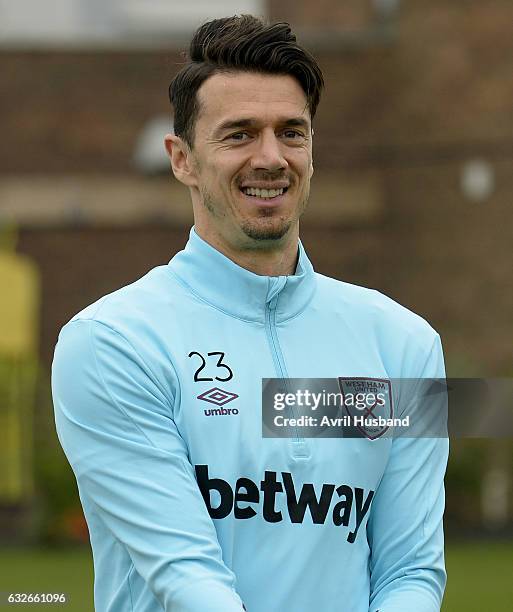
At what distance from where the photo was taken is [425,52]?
17172 mm

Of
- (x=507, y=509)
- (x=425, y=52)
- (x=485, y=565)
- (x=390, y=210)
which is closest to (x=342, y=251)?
(x=390, y=210)

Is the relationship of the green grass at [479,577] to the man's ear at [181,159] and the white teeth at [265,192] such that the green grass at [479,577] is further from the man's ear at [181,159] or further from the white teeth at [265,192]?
the white teeth at [265,192]

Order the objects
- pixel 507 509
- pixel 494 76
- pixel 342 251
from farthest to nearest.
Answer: pixel 342 251 < pixel 494 76 < pixel 507 509

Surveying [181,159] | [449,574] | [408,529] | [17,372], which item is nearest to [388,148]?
[17,372]

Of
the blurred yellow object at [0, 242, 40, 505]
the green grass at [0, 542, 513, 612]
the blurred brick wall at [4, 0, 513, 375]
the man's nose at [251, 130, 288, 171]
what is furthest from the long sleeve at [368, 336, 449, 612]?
the blurred brick wall at [4, 0, 513, 375]

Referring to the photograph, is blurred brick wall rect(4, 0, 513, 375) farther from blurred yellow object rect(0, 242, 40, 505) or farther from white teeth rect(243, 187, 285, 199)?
white teeth rect(243, 187, 285, 199)

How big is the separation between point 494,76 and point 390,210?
7.23 ft

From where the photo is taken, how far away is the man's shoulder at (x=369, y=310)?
2.84 meters

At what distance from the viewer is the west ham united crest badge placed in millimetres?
2725

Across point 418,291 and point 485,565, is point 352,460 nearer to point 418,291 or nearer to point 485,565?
point 485,565

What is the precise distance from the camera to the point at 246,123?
269 centimetres

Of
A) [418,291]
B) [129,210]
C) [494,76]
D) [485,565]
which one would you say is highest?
[494,76]

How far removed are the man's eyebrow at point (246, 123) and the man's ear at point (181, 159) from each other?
13 cm

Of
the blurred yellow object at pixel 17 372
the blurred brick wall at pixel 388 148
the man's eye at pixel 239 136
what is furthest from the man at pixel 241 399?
the blurred brick wall at pixel 388 148
